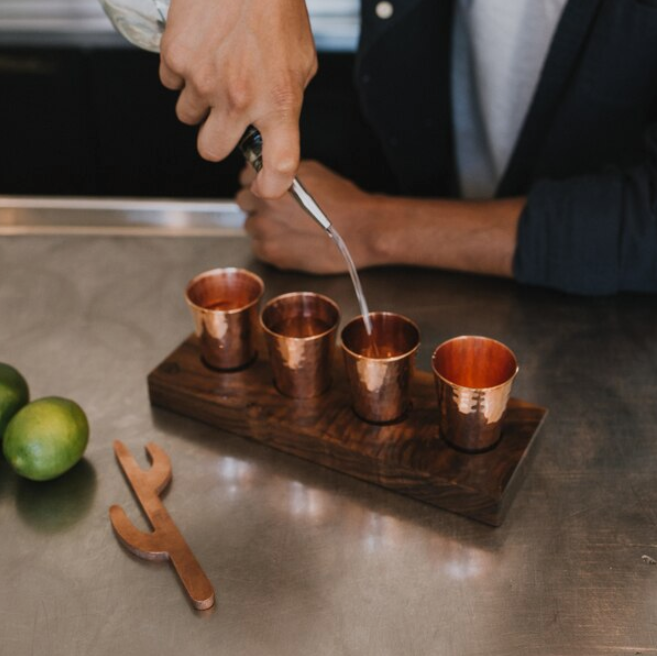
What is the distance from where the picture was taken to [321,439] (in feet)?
Result: 3.45

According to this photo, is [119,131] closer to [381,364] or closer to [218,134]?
[218,134]

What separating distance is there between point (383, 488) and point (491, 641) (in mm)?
229

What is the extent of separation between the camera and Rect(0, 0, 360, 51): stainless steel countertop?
2033 mm

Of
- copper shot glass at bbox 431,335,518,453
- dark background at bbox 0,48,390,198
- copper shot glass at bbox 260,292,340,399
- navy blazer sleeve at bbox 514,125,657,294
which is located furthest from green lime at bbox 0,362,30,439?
dark background at bbox 0,48,390,198

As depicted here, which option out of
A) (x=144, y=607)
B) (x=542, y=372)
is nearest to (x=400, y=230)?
(x=542, y=372)

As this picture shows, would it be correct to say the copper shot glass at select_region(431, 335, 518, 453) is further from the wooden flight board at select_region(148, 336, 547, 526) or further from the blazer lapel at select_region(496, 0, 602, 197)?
the blazer lapel at select_region(496, 0, 602, 197)

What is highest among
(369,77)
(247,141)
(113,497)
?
(247,141)

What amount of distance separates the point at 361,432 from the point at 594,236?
541mm

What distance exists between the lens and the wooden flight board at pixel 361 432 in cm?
100

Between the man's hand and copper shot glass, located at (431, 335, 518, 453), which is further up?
the man's hand

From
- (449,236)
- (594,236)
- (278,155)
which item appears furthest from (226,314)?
(594,236)

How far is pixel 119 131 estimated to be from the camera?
2156 mm

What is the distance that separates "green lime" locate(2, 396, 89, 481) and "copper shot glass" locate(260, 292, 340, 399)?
24 centimetres

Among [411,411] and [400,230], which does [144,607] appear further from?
[400,230]
